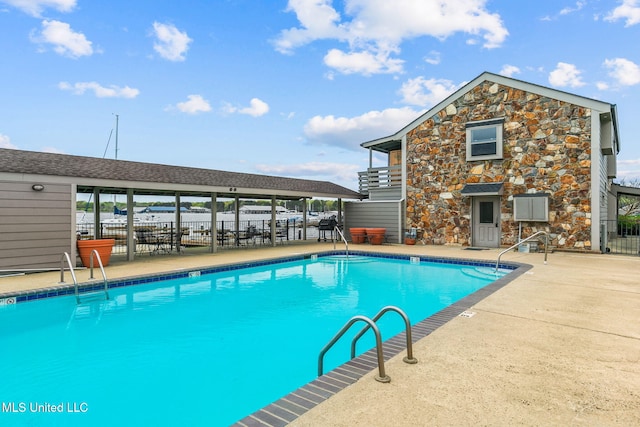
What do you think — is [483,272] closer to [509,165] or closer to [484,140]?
[509,165]

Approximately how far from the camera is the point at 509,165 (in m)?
12.5

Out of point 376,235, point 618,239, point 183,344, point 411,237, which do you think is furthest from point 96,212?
point 618,239

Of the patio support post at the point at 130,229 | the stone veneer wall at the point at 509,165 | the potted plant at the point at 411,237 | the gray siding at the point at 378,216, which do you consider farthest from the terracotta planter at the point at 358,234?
the patio support post at the point at 130,229

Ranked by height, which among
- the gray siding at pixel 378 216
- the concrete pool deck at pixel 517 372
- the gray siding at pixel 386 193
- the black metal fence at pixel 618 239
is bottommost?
the concrete pool deck at pixel 517 372

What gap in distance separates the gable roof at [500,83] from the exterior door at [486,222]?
360cm

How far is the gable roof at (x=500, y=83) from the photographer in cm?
1116

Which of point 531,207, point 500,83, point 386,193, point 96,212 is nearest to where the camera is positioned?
point 531,207

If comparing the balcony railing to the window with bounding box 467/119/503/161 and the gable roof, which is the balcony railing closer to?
the gable roof

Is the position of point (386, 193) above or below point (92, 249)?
above

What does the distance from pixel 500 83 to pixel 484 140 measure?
1944 mm

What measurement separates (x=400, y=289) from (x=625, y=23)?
439 inches

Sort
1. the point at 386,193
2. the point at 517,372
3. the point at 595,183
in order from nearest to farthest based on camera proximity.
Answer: the point at 517,372, the point at 595,183, the point at 386,193

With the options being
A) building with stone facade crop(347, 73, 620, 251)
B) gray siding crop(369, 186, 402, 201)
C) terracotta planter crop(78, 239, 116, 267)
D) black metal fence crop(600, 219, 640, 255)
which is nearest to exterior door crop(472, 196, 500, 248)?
building with stone facade crop(347, 73, 620, 251)

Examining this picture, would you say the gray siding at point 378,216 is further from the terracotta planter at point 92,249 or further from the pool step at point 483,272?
the terracotta planter at point 92,249
